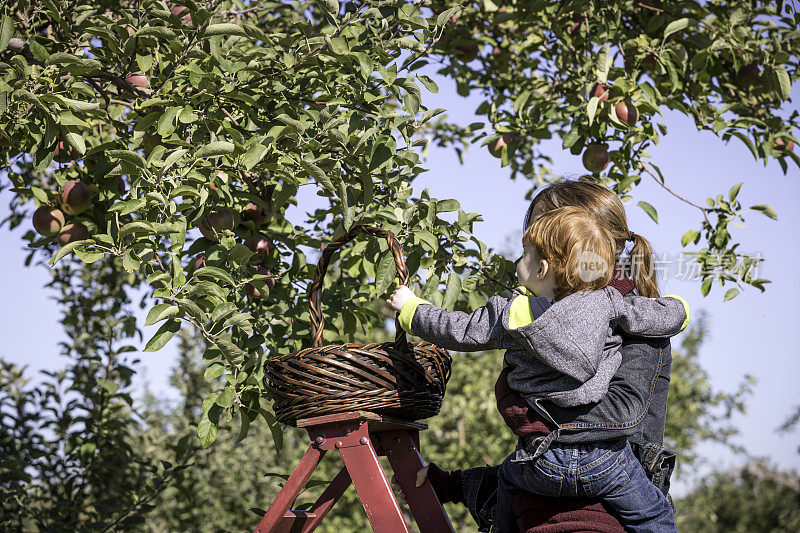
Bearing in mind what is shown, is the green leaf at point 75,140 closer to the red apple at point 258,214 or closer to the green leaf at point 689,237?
the red apple at point 258,214

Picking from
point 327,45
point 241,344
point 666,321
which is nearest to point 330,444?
point 241,344

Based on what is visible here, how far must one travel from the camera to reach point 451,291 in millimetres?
1494

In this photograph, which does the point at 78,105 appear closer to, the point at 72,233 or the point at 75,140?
the point at 75,140

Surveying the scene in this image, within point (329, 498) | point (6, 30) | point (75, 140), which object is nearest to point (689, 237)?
point (329, 498)

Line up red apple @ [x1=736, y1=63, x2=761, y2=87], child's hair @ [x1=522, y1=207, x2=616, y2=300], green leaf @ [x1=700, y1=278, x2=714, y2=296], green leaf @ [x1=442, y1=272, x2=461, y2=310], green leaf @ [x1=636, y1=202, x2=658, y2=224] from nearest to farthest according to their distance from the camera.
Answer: child's hair @ [x1=522, y1=207, x2=616, y2=300] < green leaf @ [x1=442, y1=272, x2=461, y2=310] < green leaf @ [x1=636, y1=202, x2=658, y2=224] < green leaf @ [x1=700, y1=278, x2=714, y2=296] < red apple @ [x1=736, y1=63, x2=761, y2=87]

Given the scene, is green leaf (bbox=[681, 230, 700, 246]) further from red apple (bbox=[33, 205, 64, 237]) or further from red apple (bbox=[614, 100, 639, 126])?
red apple (bbox=[33, 205, 64, 237])

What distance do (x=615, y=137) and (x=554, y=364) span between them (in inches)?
44.9

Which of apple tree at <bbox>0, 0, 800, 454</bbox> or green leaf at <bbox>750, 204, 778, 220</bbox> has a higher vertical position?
apple tree at <bbox>0, 0, 800, 454</bbox>

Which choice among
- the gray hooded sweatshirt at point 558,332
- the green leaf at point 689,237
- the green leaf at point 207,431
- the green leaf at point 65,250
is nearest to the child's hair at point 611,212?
the gray hooded sweatshirt at point 558,332

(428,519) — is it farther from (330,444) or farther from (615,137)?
(615,137)

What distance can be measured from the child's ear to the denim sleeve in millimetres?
168

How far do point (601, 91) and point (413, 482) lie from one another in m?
1.17

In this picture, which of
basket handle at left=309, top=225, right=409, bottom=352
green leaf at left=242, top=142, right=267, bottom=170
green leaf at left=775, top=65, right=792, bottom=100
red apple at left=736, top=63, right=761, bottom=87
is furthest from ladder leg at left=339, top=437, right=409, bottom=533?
red apple at left=736, top=63, right=761, bottom=87

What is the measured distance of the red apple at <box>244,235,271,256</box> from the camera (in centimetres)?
174
